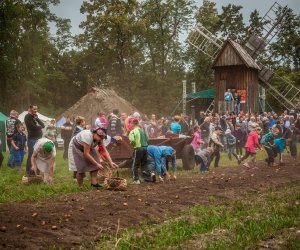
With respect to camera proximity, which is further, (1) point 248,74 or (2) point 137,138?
(1) point 248,74

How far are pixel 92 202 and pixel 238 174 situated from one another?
6.49 meters

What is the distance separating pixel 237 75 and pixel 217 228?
31.3 metres

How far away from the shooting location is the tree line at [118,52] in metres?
43.5

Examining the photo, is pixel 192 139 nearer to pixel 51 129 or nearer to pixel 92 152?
pixel 51 129

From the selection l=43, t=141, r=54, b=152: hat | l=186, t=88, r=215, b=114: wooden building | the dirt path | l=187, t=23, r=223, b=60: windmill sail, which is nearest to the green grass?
the dirt path

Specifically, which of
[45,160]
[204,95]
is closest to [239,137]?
[45,160]

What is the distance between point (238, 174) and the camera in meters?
14.0

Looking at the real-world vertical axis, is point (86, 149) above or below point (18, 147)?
below

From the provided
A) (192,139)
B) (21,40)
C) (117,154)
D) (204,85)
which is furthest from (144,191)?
(204,85)

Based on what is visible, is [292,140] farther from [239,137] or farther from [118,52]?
[118,52]

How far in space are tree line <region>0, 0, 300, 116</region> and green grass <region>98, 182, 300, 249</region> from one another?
35489mm

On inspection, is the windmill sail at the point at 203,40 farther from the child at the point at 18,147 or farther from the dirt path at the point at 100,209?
the dirt path at the point at 100,209

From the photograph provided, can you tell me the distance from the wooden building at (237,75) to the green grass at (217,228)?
2835 centimetres

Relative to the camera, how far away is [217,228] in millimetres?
6629
